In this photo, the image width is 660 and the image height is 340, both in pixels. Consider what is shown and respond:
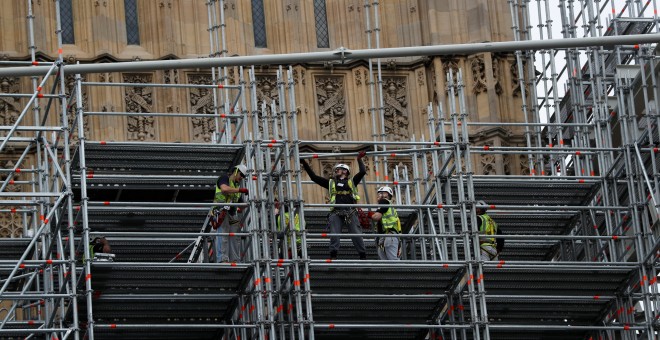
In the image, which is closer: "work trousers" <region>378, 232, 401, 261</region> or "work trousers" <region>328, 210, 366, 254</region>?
"work trousers" <region>328, 210, 366, 254</region>

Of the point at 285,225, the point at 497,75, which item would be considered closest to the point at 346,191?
the point at 285,225

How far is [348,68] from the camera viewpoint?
49.6 meters

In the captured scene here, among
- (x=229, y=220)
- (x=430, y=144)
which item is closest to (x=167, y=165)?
(x=229, y=220)

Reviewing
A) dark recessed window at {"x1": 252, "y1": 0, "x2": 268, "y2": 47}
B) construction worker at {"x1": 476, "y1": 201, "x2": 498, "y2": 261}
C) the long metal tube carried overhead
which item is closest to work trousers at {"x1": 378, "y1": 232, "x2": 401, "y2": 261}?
construction worker at {"x1": 476, "y1": 201, "x2": 498, "y2": 261}

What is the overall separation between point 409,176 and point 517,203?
6456 millimetres

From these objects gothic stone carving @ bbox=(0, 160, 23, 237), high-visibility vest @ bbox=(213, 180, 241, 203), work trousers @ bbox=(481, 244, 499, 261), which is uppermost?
gothic stone carving @ bbox=(0, 160, 23, 237)

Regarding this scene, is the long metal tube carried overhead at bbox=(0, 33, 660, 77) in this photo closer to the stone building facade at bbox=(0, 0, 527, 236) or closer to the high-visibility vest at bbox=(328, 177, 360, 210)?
the high-visibility vest at bbox=(328, 177, 360, 210)

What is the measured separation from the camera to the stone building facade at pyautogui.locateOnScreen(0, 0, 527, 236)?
47.9 m

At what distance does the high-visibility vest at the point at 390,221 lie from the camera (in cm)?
4100

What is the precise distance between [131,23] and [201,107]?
82.9 inches

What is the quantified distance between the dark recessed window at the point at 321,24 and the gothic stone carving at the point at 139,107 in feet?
11.4

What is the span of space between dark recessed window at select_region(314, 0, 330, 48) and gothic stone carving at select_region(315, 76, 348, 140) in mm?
757

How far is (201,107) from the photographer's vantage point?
48.4 m

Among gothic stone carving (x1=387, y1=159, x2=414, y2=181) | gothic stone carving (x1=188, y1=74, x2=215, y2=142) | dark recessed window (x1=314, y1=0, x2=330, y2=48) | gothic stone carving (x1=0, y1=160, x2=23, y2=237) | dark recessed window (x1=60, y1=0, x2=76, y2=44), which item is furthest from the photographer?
dark recessed window (x1=314, y1=0, x2=330, y2=48)
